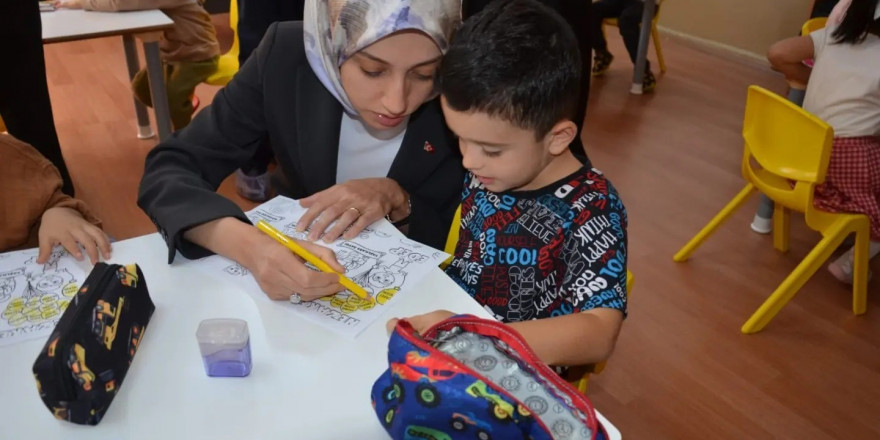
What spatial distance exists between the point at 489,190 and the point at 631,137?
2.61 m

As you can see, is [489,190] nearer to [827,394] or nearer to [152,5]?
[827,394]

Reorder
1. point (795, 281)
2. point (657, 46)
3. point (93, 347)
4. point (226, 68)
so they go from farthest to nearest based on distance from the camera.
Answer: point (657, 46), point (226, 68), point (795, 281), point (93, 347)

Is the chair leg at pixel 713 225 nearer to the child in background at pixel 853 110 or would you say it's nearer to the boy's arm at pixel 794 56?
the child in background at pixel 853 110

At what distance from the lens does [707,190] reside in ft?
10.2

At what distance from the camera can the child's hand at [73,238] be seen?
3.41ft

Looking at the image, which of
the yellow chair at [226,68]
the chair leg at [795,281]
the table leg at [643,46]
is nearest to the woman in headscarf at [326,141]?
the chair leg at [795,281]

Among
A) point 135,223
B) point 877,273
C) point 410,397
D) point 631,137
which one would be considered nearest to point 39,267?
point 410,397

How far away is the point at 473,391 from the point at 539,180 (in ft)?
1.88

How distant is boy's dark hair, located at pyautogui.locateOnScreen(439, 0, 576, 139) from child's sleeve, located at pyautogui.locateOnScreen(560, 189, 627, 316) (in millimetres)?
145

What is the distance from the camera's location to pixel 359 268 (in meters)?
1.03

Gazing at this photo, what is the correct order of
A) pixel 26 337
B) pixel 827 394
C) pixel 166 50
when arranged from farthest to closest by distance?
pixel 166 50, pixel 827 394, pixel 26 337

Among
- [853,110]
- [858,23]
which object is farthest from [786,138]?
[858,23]

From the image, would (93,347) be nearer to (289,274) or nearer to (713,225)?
(289,274)

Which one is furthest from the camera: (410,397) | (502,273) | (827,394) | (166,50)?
(166,50)
